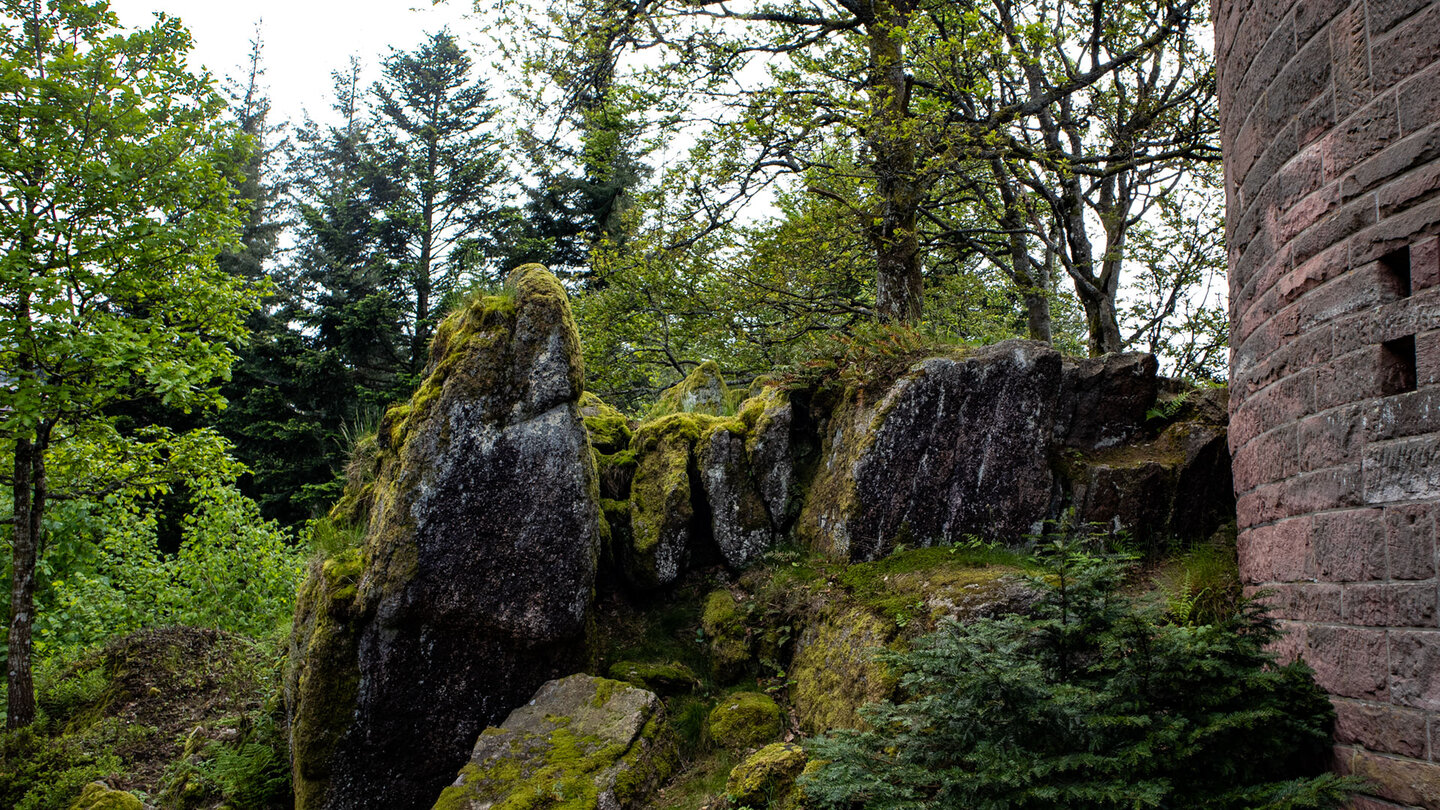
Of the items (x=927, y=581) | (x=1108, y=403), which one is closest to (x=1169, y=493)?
(x=1108, y=403)

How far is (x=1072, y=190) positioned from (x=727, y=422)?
17.7ft

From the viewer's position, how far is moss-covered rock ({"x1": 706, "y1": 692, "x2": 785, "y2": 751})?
557cm

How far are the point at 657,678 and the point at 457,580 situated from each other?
5.93ft

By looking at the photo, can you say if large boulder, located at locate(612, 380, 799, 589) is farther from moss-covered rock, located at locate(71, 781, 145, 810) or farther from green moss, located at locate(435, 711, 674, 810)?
moss-covered rock, located at locate(71, 781, 145, 810)

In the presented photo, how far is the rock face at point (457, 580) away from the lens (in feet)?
18.9

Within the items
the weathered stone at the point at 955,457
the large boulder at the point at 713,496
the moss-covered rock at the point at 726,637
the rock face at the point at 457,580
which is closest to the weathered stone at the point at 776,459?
the large boulder at the point at 713,496

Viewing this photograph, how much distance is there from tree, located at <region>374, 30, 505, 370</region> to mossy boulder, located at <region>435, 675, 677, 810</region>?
610 inches

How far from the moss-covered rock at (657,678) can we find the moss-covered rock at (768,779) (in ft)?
5.22

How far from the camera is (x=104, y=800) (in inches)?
230

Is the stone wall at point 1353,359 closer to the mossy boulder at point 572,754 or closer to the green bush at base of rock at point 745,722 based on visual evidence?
the green bush at base of rock at point 745,722

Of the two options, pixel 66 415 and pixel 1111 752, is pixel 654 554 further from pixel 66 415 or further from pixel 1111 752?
pixel 66 415

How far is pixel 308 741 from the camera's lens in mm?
5621

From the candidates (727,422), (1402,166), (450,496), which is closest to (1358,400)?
(1402,166)

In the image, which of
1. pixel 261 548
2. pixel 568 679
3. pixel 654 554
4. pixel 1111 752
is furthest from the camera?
pixel 261 548
